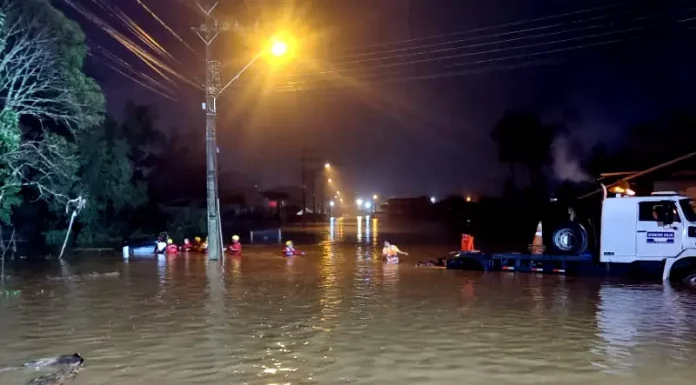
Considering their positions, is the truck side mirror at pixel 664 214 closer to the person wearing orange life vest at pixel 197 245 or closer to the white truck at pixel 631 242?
the white truck at pixel 631 242

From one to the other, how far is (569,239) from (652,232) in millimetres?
2471

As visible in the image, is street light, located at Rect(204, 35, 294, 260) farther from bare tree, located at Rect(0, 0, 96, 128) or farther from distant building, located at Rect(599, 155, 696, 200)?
distant building, located at Rect(599, 155, 696, 200)

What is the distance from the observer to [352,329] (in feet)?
38.3

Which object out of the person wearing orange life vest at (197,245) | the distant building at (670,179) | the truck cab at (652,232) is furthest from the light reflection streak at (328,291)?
the distant building at (670,179)

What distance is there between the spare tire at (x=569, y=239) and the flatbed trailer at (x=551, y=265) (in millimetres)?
219

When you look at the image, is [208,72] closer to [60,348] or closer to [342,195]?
[60,348]

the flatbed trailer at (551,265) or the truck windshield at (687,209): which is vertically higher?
the truck windshield at (687,209)

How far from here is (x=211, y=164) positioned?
25984mm

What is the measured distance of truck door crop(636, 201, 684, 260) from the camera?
1719 centimetres

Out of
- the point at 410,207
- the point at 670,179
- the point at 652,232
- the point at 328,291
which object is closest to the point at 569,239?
the point at 652,232

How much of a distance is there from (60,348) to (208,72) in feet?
55.6

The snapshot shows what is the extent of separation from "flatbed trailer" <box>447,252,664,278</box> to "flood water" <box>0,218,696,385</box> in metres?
0.56

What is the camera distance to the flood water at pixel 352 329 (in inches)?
345

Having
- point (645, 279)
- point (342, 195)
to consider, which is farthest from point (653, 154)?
point (342, 195)
